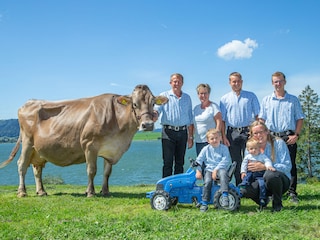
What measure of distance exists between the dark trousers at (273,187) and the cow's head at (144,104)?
8.55ft

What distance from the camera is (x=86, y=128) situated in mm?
9375

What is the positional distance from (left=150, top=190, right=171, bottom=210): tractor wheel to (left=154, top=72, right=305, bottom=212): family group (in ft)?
2.16

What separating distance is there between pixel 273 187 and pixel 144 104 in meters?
3.44

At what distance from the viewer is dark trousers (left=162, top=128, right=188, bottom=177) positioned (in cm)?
849

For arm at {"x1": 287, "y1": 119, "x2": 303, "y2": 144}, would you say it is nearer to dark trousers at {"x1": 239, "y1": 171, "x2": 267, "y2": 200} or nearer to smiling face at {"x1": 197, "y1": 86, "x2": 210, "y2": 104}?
dark trousers at {"x1": 239, "y1": 171, "x2": 267, "y2": 200}

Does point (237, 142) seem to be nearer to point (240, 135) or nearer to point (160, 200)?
point (240, 135)

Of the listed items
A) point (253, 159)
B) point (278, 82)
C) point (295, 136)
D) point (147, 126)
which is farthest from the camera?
point (147, 126)

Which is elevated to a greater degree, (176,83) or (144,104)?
(176,83)

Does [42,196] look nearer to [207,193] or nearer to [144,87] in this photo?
[144,87]

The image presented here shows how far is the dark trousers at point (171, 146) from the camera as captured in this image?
8492 mm

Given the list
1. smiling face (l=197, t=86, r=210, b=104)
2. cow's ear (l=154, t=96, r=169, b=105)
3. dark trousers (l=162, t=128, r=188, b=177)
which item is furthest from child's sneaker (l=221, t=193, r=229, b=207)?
cow's ear (l=154, t=96, r=169, b=105)

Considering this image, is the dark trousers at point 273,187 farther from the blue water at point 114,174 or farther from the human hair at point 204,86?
the blue water at point 114,174

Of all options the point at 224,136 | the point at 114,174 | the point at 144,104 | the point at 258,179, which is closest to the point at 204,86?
the point at 224,136

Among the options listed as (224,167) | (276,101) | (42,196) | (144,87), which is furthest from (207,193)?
(42,196)
